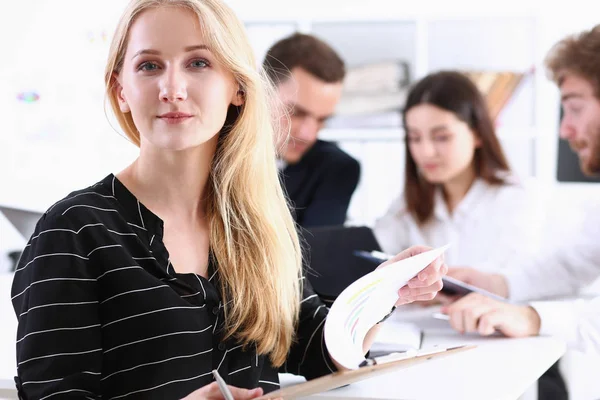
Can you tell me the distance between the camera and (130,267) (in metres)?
1.06

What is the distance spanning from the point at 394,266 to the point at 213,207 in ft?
1.10

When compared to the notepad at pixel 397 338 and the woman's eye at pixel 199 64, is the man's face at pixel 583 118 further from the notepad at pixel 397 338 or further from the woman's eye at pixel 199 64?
the woman's eye at pixel 199 64

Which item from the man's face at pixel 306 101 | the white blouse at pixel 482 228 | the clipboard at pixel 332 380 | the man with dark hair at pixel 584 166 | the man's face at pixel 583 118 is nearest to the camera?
the clipboard at pixel 332 380

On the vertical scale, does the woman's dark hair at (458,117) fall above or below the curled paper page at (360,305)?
above

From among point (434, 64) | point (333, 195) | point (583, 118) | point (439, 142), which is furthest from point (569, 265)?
point (434, 64)

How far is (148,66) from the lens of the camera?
3.64ft

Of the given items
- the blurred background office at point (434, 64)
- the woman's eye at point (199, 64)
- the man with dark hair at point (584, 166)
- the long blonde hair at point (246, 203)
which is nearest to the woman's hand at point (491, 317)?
the man with dark hair at point (584, 166)

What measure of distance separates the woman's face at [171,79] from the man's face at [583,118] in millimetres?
1334

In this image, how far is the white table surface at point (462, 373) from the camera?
1244 mm

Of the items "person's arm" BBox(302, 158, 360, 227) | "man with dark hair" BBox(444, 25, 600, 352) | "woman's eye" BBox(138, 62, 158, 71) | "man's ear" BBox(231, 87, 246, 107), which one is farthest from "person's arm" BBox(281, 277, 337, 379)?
"person's arm" BBox(302, 158, 360, 227)

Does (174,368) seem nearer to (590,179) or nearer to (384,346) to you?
(384,346)

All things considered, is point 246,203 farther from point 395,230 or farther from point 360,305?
point 395,230

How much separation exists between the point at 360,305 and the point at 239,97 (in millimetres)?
377

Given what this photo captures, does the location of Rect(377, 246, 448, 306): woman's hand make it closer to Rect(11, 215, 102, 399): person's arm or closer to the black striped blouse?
the black striped blouse
